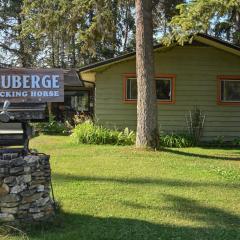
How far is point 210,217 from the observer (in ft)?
24.7

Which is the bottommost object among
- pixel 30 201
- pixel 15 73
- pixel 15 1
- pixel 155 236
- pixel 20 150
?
pixel 155 236

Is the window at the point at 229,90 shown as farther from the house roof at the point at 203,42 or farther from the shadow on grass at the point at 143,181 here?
the shadow on grass at the point at 143,181

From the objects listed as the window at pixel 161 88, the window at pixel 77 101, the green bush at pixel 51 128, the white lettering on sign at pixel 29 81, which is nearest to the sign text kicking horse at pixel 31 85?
the white lettering on sign at pixel 29 81

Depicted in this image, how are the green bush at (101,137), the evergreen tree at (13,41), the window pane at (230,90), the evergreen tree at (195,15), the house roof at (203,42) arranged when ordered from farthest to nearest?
the evergreen tree at (13,41) < the window pane at (230,90) < the house roof at (203,42) < the green bush at (101,137) < the evergreen tree at (195,15)

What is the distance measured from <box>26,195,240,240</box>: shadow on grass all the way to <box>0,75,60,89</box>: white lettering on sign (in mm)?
1845

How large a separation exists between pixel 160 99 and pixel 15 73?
12452 mm

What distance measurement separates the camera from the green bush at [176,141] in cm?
1700

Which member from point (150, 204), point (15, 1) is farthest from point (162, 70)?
point (15, 1)

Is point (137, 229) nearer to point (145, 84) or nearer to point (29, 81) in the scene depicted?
point (29, 81)

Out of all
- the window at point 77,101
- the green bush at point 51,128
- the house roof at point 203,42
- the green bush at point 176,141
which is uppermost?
the house roof at point 203,42

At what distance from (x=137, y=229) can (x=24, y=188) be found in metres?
1.56

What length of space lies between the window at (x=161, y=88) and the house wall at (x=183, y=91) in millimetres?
182

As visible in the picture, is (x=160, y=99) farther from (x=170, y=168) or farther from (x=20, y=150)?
(x=20, y=150)

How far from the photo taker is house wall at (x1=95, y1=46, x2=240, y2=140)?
62.1ft
